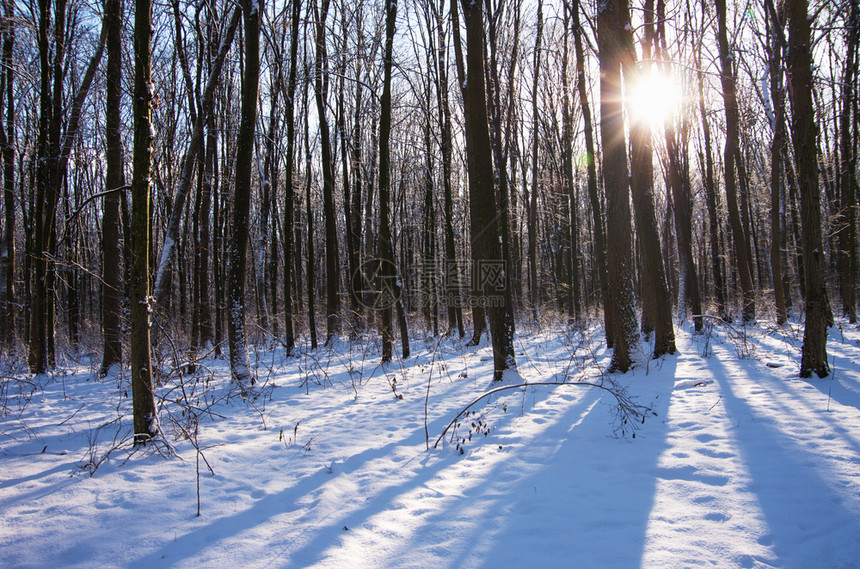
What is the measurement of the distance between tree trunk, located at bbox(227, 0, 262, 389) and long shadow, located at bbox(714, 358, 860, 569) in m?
6.17

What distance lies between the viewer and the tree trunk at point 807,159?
15.2 feet

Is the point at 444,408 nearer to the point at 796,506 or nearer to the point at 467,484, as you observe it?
the point at 467,484

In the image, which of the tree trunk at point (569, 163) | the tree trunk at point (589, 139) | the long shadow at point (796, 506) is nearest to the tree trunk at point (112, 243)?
the long shadow at point (796, 506)

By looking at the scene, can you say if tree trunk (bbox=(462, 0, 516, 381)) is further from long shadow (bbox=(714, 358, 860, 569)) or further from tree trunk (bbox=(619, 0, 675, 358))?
long shadow (bbox=(714, 358, 860, 569))

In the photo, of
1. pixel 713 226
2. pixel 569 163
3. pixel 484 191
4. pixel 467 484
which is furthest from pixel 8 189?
pixel 713 226

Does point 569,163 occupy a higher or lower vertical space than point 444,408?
higher

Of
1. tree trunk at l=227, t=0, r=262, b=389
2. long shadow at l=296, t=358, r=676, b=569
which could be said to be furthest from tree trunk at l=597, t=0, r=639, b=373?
tree trunk at l=227, t=0, r=262, b=389

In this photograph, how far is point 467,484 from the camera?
10.0 feet

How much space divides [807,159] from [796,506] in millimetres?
4180

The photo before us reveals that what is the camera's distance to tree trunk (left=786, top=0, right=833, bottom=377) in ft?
15.2

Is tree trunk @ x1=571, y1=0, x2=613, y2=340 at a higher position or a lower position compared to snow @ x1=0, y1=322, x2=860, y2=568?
higher

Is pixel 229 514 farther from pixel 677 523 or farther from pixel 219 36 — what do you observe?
pixel 219 36

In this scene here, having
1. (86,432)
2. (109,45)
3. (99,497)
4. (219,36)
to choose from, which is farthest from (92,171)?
(99,497)

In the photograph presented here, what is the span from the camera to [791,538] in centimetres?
217
